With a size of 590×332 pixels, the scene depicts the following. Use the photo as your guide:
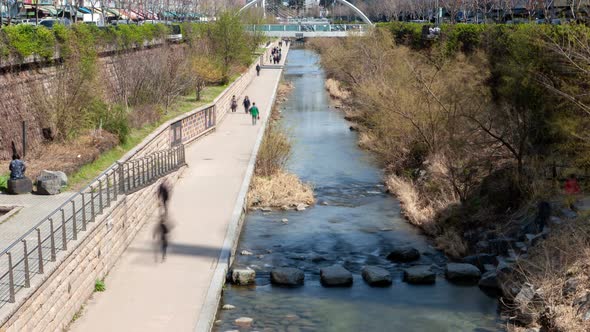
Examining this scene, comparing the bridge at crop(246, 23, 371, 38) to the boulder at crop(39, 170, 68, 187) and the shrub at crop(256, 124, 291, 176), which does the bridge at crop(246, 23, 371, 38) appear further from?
the boulder at crop(39, 170, 68, 187)

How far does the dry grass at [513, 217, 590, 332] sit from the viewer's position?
18.3 metres

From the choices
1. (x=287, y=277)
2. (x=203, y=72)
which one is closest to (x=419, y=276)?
(x=287, y=277)

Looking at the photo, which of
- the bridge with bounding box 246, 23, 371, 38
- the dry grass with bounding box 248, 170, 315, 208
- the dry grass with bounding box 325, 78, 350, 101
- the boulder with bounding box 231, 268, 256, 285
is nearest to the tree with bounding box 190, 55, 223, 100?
the dry grass with bounding box 325, 78, 350, 101

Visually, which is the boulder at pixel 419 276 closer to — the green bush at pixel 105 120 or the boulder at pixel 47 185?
the boulder at pixel 47 185

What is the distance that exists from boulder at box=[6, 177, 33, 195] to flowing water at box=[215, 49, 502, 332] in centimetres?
590

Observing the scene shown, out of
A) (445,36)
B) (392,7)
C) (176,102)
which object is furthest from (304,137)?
(392,7)

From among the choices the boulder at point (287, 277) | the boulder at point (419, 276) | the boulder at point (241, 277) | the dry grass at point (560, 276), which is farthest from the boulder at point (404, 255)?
the boulder at point (241, 277)

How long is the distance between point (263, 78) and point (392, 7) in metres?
57.1

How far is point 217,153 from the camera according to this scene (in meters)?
37.9

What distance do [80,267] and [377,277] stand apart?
8.40 metres

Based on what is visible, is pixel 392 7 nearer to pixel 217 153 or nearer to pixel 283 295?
pixel 217 153

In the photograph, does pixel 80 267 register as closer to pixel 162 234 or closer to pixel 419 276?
pixel 162 234

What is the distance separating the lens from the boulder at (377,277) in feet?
74.2

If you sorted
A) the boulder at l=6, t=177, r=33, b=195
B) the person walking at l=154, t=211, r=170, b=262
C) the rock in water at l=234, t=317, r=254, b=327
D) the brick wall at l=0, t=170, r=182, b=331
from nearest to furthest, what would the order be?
the brick wall at l=0, t=170, r=182, b=331, the rock in water at l=234, t=317, r=254, b=327, the person walking at l=154, t=211, r=170, b=262, the boulder at l=6, t=177, r=33, b=195
